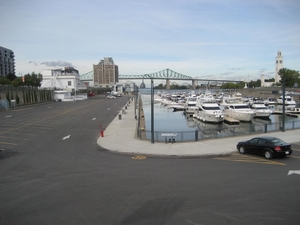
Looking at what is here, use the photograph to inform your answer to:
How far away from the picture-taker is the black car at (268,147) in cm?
1576

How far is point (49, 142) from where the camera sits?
22922 millimetres

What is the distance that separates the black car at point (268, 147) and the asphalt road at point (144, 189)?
429 millimetres

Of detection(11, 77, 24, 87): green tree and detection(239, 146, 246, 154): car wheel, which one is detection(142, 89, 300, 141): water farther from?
detection(11, 77, 24, 87): green tree

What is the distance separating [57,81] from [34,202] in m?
117

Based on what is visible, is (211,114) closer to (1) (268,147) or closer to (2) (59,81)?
(1) (268,147)

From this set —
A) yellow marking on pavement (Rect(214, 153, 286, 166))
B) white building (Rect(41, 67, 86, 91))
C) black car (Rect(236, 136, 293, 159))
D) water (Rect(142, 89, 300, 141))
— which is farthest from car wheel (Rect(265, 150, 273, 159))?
white building (Rect(41, 67, 86, 91))

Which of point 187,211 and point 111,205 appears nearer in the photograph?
point 187,211

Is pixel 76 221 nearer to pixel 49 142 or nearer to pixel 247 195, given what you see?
pixel 247 195

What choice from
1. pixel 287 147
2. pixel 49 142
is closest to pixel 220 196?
pixel 287 147

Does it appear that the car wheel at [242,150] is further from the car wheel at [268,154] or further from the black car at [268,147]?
the car wheel at [268,154]

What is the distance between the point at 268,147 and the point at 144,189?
9027 millimetres

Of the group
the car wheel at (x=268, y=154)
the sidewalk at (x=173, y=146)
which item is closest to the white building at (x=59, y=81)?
the sidewalk at (x=173, y=146)

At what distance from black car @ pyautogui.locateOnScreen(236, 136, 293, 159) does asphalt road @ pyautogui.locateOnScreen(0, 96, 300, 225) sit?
0.43m

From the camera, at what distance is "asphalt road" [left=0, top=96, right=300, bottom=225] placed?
8.45 metres
